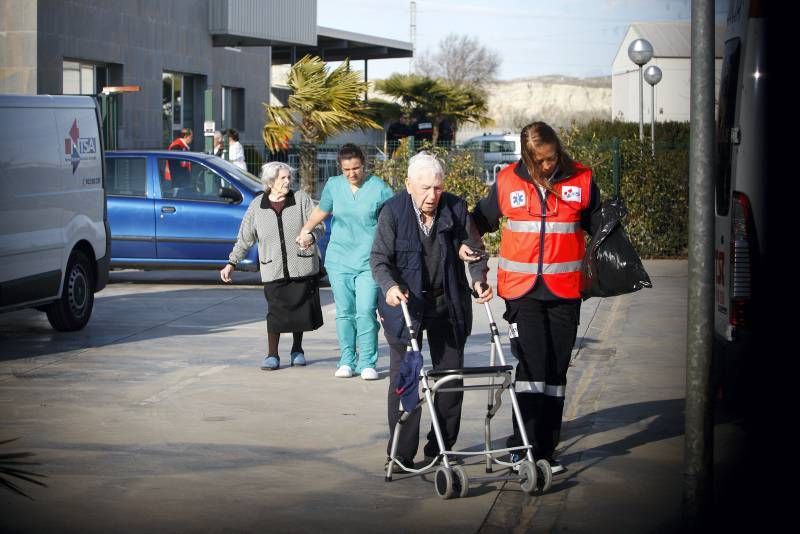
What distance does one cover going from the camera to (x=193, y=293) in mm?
16281

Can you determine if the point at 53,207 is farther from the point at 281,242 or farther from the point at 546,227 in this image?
the point at 546,227

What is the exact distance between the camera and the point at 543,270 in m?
7.03

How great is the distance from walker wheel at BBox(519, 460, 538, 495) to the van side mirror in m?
10.6

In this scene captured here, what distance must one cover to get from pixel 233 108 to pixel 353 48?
10.8 meters

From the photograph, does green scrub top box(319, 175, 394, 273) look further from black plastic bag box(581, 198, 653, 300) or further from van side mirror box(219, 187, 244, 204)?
van side mirror box(219, 187, 244, 204)

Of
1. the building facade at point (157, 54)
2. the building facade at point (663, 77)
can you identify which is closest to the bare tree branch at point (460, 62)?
the building facade at point (663, 77)

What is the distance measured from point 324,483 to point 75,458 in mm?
1507

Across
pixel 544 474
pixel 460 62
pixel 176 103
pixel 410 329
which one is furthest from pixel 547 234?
pixel 460 62

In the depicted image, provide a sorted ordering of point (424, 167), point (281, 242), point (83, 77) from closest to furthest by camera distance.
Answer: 1. point (424, 167)
2. point (281, 242)
3. point (83, 77)

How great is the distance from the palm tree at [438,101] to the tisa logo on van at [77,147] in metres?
32.4

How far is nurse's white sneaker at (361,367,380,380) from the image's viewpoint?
10023 millimetres

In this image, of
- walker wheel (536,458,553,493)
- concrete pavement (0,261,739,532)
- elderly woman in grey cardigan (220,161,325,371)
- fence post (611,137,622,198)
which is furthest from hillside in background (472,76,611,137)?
walker wheel (536,458,553,493)

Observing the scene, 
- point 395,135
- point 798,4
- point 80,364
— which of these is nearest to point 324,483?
point 798,4

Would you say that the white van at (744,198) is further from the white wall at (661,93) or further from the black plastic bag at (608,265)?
the white wall at (661,93)
